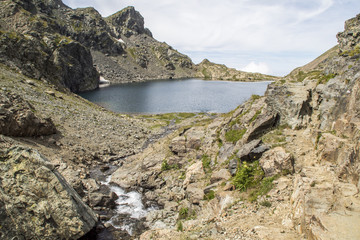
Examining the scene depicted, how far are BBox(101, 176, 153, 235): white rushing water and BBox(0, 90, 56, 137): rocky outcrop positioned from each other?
1696 centimetres

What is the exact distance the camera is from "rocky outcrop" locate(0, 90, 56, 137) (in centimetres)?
3222

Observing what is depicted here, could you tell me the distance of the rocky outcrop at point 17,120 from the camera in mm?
32219

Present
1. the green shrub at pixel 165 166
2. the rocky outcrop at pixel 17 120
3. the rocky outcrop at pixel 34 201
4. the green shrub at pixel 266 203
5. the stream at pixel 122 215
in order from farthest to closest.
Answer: the rocky outcrop at pixel 17 120 → the green shrub at pixel 165 166 → the stream at pixel 122 215 → the rocky outcrop at pixel 34 201 → the green shrub at pixel 266 203

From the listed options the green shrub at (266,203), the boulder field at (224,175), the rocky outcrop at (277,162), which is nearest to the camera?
the boulder field at (224,175)

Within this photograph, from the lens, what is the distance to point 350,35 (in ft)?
169

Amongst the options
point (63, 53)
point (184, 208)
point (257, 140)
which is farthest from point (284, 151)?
point (63, 53)

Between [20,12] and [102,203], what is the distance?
162 m

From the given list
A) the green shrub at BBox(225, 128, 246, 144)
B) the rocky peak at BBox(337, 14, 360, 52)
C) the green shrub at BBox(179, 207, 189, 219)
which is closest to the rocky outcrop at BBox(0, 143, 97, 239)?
the green shrub at BBox(179, 207, 189, 219)

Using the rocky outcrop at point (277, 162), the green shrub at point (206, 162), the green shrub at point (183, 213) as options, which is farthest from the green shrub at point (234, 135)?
the green shrub at point (183, 213)

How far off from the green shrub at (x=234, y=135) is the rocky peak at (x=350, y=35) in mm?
39394

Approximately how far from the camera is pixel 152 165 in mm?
33812

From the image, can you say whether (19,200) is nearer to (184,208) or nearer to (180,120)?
(184,208)

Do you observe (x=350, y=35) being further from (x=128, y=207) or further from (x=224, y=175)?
(x=128, y=207)

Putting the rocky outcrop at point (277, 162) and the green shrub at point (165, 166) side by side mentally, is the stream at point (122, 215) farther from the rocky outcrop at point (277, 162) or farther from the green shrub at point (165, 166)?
the rocky outcrop at point (277, 162)
